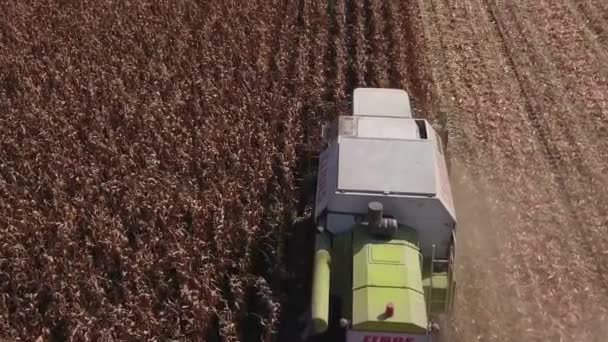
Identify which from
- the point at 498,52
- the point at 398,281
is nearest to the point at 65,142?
the point at 398,281

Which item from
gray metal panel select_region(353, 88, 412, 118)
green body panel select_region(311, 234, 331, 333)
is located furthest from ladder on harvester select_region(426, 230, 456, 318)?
gray metal panel select_region(353, 88, 412, 118)

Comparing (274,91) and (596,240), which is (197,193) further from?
(596,240)

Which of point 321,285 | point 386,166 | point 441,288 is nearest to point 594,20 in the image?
point 386,166

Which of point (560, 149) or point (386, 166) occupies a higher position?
point (560, 149)

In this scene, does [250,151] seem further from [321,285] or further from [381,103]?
[321,285]

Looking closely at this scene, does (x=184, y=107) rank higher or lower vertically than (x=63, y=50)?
lower

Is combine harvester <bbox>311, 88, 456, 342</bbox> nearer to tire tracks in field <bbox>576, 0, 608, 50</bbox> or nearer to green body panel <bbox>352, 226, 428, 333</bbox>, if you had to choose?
green body panel <bbox>352, 226, 428, 333</bbox>
